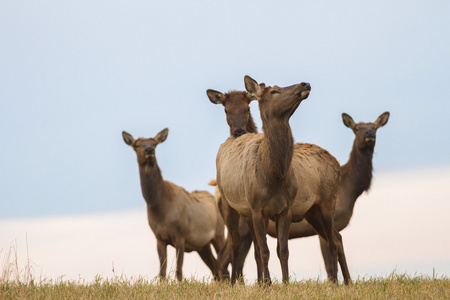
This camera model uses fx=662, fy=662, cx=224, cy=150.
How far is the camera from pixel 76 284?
9.59 m

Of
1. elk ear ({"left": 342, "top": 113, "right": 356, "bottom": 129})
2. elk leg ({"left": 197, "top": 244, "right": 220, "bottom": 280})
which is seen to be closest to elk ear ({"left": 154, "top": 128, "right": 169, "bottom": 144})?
elk leg ({"left": 197, "top": 244, "right": 220, "bottom": 280})

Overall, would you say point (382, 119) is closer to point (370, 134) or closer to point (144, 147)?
point (370, 134)

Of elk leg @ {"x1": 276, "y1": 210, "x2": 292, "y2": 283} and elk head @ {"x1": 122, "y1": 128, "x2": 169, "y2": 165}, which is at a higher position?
elk head @ {"x1": 122, "y1": 128, "x2": 169, "y2": 165}

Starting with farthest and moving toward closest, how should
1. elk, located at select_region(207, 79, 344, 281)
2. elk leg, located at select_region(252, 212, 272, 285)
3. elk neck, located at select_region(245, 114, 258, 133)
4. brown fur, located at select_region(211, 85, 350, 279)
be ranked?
elk neck, located at select_region(245, 114, 258, 133) → elk, located at select_region(207, 79, 344, 281) → brown fur, located at select_region(211, 85, 350, 279) → elk leg, located at select_region(252, 212, 272, 285)

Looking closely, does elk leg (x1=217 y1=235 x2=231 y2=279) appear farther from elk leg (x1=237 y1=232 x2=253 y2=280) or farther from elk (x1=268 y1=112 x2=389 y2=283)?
elk (x1=268 y1=112 x2=389 y2=283)

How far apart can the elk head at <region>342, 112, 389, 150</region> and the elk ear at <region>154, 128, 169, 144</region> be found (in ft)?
14.4

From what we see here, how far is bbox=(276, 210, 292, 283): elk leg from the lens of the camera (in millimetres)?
9117

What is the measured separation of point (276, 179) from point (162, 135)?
7445 mm

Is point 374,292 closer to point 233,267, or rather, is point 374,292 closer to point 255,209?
point 255,209

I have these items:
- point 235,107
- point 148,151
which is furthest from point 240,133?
point 148,151

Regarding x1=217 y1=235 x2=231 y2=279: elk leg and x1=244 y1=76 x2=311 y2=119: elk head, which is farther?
x1=217 y1=235 x2=231 y2=279: elk leg

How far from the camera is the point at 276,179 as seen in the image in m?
9.21

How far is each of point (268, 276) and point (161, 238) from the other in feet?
22.4

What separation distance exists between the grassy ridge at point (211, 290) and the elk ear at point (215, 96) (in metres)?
3.85
